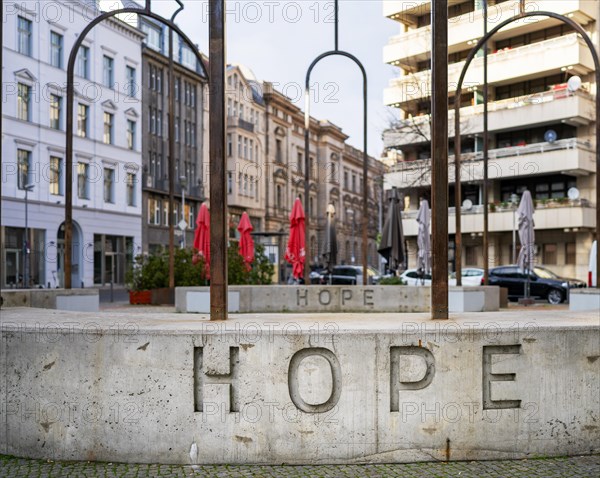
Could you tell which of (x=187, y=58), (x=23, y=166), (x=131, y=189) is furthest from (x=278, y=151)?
(x=23, y=166)

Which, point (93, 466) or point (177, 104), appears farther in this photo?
point (177, 104)

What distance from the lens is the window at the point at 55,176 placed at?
135ft

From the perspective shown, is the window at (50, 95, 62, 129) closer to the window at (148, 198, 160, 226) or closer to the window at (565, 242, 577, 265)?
the window at (148, 198, 160, 226)

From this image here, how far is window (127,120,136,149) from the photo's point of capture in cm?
4947

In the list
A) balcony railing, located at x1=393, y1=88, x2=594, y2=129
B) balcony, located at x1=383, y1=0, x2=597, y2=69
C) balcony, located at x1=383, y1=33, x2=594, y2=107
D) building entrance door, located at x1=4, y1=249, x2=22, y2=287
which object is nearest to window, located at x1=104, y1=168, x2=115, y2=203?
building entrance door, located at x1=4, y1=249, x2=22, y2=287

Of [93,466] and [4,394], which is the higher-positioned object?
[4,394]

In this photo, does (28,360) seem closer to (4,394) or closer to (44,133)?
(4,394)

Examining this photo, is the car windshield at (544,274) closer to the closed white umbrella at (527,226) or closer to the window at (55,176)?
the closed white umbrella at (527,226)

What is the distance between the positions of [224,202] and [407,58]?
4222 centimetres

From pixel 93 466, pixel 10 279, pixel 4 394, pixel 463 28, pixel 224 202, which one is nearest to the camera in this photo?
pixel 93 466

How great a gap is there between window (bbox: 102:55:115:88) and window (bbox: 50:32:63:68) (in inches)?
166

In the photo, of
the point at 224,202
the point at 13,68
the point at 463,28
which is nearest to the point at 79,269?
the point at 13,68

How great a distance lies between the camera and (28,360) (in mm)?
6047

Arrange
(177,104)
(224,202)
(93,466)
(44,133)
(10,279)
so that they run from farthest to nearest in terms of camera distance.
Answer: (177,104) → (44,133) → (10,279) → (224,202) → (93,466)
